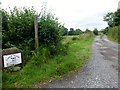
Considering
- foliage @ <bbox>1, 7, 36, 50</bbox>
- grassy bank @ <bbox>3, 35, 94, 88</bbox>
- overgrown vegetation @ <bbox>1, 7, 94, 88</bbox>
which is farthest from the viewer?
foliage @ <bbox>1, 7, 36, 50</bbox>

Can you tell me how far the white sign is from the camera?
6878 millimetres

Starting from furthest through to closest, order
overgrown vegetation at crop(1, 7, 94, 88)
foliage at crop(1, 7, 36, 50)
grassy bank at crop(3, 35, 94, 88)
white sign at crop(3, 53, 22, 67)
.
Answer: foliage at crop(1, 7, 36, 50) < overgrown vegetation at crop(1, 7, 94, 88) < white sign at crop(3, 53, 22, 67) < grassy bank at crop(3, 35, 94, 88)

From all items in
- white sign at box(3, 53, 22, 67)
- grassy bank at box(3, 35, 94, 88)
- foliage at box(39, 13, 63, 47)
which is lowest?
grassy bank at box(3, 35, 94, 88)

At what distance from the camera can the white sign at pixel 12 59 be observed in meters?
6.88

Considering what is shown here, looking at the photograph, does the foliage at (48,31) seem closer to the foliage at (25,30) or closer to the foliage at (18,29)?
the foliage at (25,30)

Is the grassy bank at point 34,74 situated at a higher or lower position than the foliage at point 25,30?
lower

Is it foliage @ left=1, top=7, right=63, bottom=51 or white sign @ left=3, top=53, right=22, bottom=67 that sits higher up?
foliage @ left=1, top=7, right=63, bottom=51

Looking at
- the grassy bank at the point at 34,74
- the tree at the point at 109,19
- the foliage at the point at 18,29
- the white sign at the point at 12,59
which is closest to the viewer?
the grassy bank at the point at 34,74

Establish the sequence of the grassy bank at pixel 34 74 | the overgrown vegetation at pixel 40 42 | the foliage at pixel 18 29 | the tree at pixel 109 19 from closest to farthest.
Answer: the grassy bank at pixel 34 74, the overgrown vegetation at pixel 40 42, the foliage at pixel 18 29, the tree at pixel 109 19

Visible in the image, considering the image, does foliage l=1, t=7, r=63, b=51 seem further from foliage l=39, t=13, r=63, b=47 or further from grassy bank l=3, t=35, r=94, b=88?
grassy bank l=3, t=35, r=94, b=88

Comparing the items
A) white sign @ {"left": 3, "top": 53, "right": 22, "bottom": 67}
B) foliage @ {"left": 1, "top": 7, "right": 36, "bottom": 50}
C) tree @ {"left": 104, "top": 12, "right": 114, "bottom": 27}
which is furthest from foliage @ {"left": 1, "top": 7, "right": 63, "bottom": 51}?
tree @ {"left": 104, "top": 12, "right": 114, "bottom": 27}

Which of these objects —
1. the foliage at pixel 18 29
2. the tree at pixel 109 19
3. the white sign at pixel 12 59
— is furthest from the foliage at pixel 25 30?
the tree at pixel 109 19

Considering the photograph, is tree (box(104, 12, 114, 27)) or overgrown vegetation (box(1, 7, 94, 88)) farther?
tree (box(104, 12, 114, 27))

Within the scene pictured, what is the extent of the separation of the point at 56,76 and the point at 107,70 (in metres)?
2.30
